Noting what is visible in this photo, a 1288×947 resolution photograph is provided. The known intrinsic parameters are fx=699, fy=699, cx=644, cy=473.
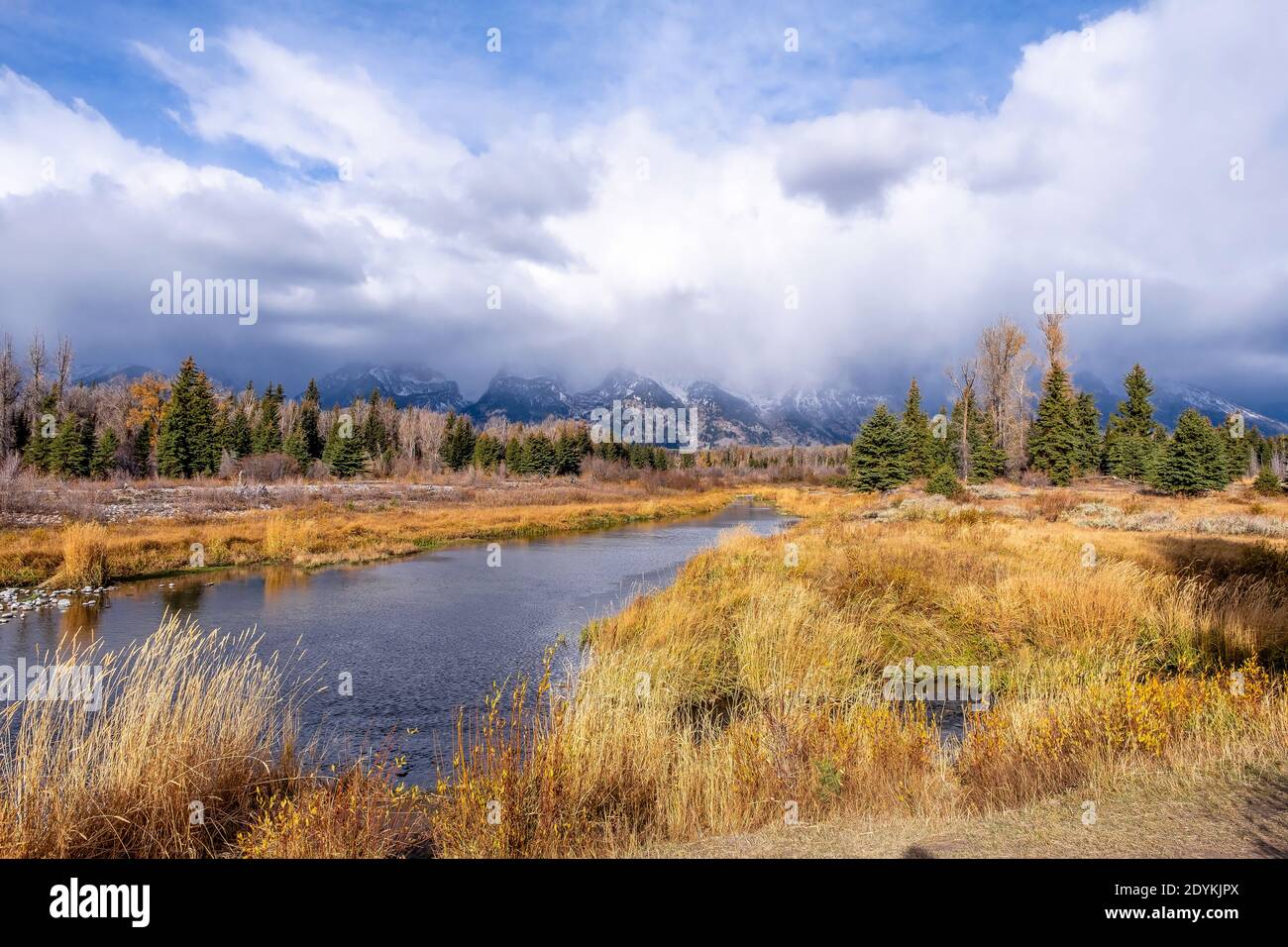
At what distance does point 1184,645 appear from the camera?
436 inches

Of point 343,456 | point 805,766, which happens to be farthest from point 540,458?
point 805,766

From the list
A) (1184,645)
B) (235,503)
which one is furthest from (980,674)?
(235,503)

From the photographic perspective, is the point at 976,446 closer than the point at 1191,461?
No

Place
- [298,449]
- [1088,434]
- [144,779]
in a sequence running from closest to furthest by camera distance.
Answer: [144,779] → [1088,434] → [298,449]

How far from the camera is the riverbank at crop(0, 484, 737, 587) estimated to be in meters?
21.7

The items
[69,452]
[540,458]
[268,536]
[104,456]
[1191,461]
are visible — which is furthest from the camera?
[540,458]

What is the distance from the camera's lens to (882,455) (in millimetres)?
56500

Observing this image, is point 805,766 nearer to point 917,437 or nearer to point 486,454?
point 917,437

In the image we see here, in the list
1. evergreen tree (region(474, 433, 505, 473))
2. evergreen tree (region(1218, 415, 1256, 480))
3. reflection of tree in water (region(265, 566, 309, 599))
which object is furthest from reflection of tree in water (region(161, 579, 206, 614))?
evergreen tree (region(474, 433, 505, 473))

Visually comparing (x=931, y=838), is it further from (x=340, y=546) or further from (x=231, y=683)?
(x=340, y=546)

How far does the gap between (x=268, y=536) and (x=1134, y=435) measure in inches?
2649
